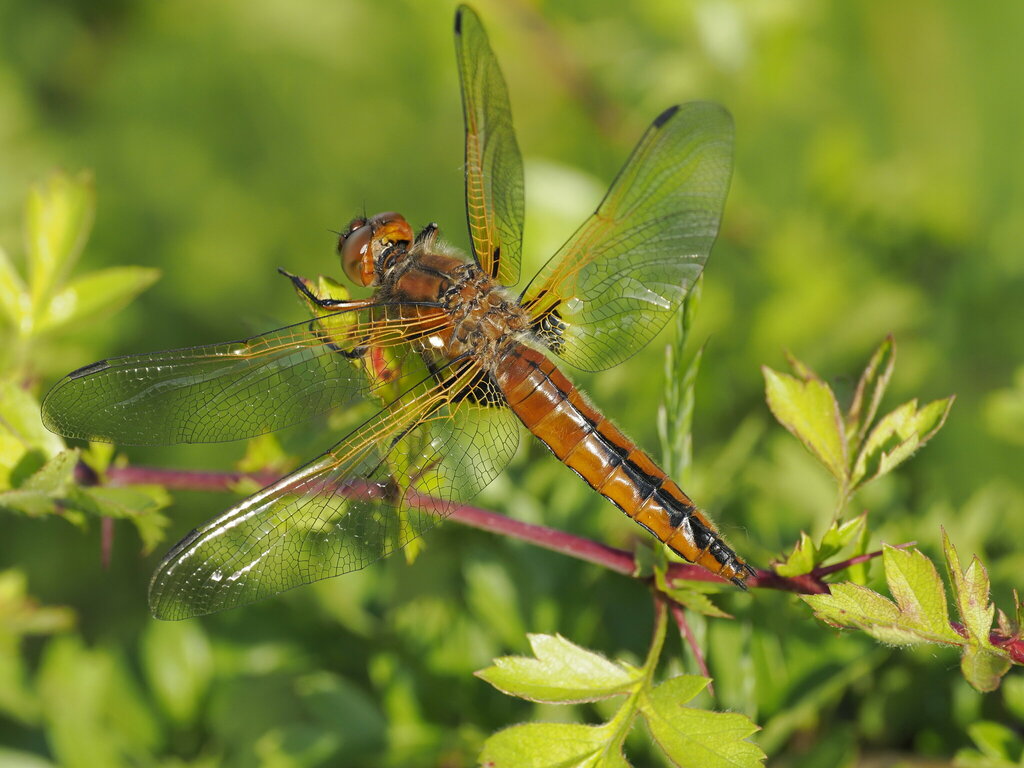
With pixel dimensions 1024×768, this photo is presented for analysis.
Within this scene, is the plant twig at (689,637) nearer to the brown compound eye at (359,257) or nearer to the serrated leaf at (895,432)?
the serrated leaf at (895,432)

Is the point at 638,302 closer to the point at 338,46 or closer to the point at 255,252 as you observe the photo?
the point at 255,252

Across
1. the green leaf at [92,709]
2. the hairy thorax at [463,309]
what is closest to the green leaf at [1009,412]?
the hairy thorax at [463,309]

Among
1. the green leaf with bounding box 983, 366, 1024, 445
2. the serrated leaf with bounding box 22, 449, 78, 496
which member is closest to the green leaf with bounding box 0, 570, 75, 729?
the serrated leaf with bounding box 22, 449, 78, 496

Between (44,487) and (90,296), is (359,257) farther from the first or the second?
(44,487)

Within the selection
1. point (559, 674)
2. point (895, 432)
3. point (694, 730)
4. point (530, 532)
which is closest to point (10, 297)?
point (530, 532)

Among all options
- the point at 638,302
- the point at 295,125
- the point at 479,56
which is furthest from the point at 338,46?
the point at 638,302

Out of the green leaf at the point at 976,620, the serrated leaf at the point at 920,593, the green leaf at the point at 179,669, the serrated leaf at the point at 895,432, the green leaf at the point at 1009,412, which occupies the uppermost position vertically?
the green leaf at the point at 179,669
